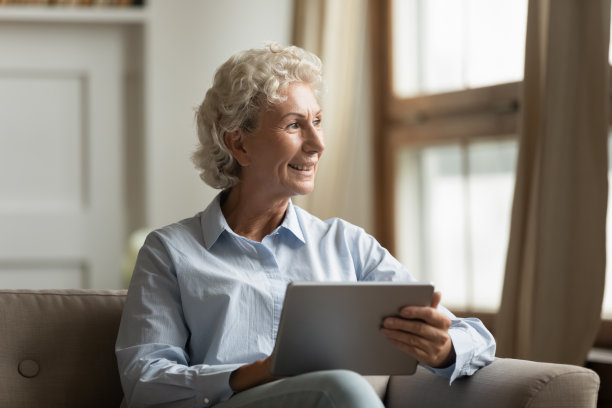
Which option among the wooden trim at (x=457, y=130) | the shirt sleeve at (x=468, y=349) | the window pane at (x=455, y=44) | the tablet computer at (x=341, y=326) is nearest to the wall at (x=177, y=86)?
the window pane at (x=455, y=44)

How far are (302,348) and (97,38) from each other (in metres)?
2.78

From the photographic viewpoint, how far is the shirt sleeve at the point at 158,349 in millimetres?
1534

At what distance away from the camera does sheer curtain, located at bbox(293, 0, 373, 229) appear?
341 centimetres

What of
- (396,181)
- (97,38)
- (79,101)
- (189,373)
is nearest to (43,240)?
(79,101)

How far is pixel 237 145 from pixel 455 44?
1491 millimetres

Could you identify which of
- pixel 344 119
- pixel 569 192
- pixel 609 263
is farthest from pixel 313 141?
pixel 344 119

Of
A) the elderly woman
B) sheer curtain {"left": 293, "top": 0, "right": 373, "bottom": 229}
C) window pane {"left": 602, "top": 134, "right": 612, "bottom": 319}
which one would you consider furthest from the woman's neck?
sheer curtain {"left": 293, "top": 0, "right": 373, "bottom": 229}

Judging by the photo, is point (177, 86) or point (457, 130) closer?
point (457, 130)

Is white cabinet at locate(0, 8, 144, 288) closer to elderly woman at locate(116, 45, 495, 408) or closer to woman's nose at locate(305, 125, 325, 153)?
elderly woman at locate(116, 45, 495, 408)

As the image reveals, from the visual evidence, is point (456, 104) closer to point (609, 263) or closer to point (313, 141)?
point (609, 263)

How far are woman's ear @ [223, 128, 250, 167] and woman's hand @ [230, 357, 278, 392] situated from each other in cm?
51

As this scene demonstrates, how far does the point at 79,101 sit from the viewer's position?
387cm

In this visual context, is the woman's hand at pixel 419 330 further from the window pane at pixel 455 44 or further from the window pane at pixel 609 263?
the window pane at pixel 455 44

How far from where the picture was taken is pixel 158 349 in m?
1.61
